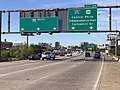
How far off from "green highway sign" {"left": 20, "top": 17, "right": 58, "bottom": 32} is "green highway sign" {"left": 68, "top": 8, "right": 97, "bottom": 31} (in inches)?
109

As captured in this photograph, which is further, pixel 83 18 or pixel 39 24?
pixel 39 24

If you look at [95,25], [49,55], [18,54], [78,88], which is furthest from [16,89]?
[18,54]

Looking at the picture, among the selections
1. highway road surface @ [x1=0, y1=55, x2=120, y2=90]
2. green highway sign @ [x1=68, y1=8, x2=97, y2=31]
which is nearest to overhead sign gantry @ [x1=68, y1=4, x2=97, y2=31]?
green highway sign @ [x1=68, y1=8, x2=97, y2=31]

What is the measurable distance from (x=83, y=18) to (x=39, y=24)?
7.55m

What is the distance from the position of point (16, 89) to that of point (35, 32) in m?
44.4

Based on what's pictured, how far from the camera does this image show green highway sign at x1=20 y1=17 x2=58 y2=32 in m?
57.5

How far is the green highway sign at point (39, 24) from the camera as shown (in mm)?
57469

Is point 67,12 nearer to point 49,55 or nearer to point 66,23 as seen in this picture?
point 66,23

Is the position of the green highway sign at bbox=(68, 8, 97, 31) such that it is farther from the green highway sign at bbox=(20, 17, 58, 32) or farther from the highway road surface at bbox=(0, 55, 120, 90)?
the highway road surface at bbox=(0, 55, 120, 90)

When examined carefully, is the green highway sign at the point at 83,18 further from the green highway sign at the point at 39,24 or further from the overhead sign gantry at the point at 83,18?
the green highway sign at the point at 39,24

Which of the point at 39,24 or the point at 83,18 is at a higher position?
the point at 83,18

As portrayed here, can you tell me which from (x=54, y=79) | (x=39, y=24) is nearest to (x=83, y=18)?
(x=39, y=24)

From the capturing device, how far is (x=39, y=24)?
58562 millimetres

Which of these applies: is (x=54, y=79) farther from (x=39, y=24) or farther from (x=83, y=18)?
(x=39, y=24)
